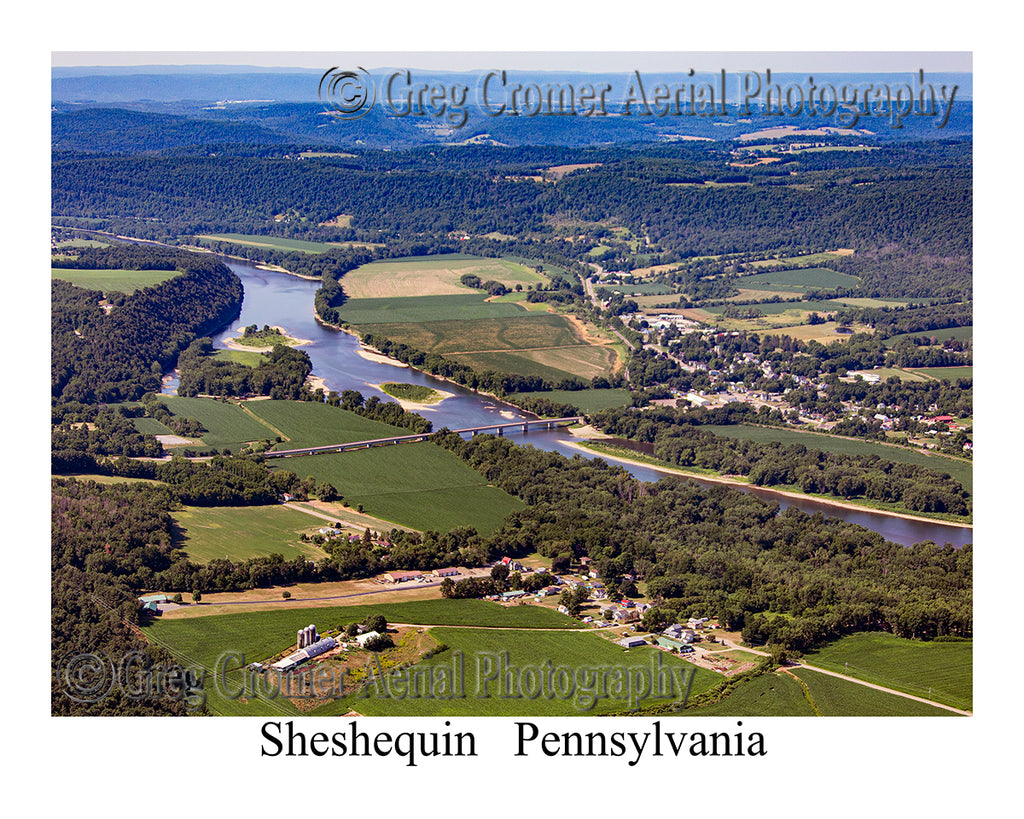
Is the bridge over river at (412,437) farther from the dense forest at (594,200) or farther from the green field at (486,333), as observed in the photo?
the dense forest at (594,200)

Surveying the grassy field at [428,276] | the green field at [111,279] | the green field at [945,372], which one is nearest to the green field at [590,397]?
the green field at [945,372]

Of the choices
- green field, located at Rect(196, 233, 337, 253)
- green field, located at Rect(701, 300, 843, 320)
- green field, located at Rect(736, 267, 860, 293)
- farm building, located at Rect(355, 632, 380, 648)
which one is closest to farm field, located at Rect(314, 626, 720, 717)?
farm building, located at Rect(355, 632, 380, 648)

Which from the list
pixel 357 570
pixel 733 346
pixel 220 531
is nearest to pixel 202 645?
pixel 357 570

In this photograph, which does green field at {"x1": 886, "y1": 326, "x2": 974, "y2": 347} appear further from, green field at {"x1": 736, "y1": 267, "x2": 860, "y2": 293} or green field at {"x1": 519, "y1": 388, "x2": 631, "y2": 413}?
green field at {"x1": 519, "y1": 388, "x2": 631, "y2": 413}

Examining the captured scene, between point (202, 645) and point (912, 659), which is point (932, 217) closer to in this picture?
point (912, 659)

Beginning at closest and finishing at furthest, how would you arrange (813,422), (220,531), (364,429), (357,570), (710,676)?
(710,676)
(357,570)
(220,531)
(364,429)
(813,422)

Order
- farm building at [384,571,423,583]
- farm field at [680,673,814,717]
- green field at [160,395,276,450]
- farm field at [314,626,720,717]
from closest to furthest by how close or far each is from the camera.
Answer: farm field at [314,626,720,717], farm field at [680,673,814,717], farm building at [384,571,423,583], green field at [160,395,276,450]
